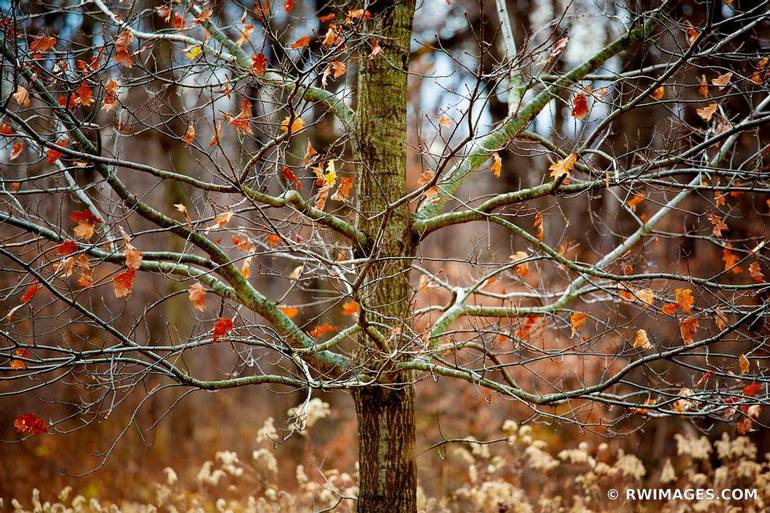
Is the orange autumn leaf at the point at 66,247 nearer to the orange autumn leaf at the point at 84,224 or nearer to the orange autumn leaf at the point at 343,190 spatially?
the orange autumn leaf at the point at 84,224

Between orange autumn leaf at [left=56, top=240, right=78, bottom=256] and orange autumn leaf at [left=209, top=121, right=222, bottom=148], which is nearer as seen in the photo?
orange autumn leaf at [left=209, top=121, right=222, bottom=148]

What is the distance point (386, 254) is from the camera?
4348mm

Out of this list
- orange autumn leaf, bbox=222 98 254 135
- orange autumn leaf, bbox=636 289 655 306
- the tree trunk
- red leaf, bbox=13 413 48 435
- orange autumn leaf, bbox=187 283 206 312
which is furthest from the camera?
the tree trunk

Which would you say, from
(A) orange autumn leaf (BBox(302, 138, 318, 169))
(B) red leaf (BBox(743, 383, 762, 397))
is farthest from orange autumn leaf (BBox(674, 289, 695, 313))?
(A) orange autumn leaf (BBox(302, 138, 318, 169))

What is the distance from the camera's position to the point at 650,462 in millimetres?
8625

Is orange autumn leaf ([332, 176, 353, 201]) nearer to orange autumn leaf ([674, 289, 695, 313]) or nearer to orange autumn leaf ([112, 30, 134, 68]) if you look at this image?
orange autumn leaf ([112, 30, 134, 68])

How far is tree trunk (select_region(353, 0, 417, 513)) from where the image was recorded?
4.27m

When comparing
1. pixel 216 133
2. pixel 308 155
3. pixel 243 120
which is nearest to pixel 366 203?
pixel 308 155

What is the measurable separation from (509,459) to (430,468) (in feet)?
3.40

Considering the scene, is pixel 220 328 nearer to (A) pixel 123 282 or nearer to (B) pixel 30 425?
(A) pixel 123 282

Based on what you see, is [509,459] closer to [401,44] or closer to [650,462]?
[650,462]

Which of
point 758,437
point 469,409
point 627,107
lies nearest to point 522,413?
point 469,409

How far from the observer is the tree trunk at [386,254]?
14.0 ft

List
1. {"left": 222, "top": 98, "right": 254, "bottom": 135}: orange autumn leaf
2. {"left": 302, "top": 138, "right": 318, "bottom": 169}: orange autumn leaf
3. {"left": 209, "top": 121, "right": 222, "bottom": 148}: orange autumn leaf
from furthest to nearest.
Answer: {"left": 302, "top": 138, "right": 318, "bottom": 169}: orange autumn leaf, {"left": 222, "top": 98, "right": 254, "bottom": 135}: orange autumn leaf, {"left": 209, "top": 121, "right": 222, "bottom": 148}: orange autumn leaf
